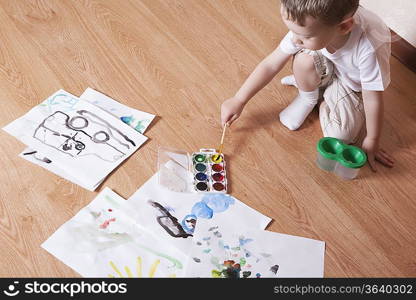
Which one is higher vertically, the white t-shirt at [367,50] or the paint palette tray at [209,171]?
the white t-shirt at [367,50]

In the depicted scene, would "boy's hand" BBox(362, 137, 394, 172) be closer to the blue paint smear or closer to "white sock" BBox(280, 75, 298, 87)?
"white sock" BBox(280, 75, 298, 87)

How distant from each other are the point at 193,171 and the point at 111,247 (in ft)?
0.91

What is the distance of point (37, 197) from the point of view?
1217mm

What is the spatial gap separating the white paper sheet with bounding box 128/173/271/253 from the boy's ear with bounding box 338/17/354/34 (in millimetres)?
455

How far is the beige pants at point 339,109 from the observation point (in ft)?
4.51

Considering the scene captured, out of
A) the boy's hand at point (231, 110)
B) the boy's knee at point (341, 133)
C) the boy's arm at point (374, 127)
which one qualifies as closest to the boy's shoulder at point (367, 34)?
the boy's arm at point (374, 127)

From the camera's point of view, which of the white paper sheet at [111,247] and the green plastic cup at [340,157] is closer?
the white paper sheet at [111,247]

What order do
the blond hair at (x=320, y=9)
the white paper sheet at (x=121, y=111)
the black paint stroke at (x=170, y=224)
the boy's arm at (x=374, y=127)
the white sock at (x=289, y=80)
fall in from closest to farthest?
the blond hair at (x=320, y=9), the black paint stroke at (x=170, y=224), the boy's arm at (x=374, y=127), the white paper sheet at (x=121, y=111), the white sock at (x=289, y=80)

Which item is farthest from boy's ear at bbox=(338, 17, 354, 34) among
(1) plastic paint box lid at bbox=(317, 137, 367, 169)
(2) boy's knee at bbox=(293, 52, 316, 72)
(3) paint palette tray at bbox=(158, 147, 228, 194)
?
(3) paint palette tray at bbox=(158, 147, 228, 194)

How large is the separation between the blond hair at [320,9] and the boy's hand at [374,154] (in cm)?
38

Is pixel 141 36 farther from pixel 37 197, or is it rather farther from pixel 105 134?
pixel 37 197

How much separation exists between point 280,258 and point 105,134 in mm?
533

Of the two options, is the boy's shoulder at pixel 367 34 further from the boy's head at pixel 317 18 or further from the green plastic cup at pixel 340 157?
the green plastic cup at pixel 340 157

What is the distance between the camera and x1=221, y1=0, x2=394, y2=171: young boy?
1102mm
